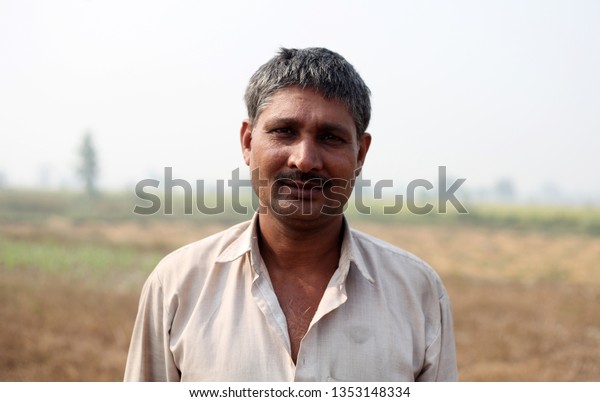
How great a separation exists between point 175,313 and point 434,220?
36.7m

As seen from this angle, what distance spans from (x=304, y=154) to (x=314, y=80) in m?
0.28

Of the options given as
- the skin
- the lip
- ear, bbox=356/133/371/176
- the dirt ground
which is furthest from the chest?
the dirt ground

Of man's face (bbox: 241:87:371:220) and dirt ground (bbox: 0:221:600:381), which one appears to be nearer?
man's face (bbox: 241:87:371:220)

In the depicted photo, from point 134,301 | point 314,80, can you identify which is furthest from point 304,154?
point 134,301

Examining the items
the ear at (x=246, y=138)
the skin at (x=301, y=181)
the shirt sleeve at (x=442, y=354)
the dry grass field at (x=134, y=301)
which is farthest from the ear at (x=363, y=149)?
the dry grass field at (x=134, y=301)

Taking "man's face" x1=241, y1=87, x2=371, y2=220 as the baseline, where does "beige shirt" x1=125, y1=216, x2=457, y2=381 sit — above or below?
below

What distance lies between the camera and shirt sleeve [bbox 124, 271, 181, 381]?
209 centimetres

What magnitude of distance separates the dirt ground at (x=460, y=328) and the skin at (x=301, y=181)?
278 inches

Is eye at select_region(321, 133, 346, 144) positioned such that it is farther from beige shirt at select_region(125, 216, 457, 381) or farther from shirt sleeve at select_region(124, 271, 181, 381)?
shirt sleeve at select_region(124, 271, 181, 381)

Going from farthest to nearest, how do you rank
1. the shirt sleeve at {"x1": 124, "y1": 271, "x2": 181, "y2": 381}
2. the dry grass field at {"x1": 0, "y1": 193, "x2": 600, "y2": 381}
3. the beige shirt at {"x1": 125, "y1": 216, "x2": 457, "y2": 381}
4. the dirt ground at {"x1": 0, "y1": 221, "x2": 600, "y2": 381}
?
1. the dry grass field at {"x1": 0, "y1": 193, "x2": 600, "y2": 381}
2. the dirt ground at {"x1": 0, "y1": 221, "x2": 600, "y2": 381}
3. the shirt sleeve at {"x1": 124, "y1": 271, "x2": 181, "y2": 381}
4. the beige shirt at {"x1": 125, "y1": 216, "x2": 457, "y2": 381}

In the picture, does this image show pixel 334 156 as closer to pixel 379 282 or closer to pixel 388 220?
pixel 379 282

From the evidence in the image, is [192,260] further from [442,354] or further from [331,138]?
[442,354]

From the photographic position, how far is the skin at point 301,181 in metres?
2.03

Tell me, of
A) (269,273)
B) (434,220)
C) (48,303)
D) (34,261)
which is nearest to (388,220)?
(434,220)
